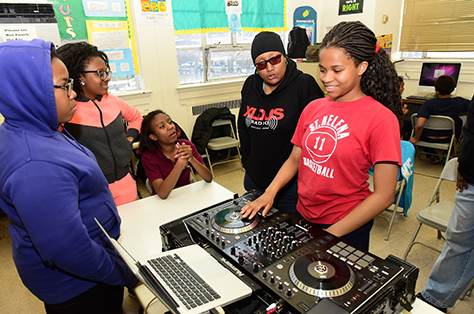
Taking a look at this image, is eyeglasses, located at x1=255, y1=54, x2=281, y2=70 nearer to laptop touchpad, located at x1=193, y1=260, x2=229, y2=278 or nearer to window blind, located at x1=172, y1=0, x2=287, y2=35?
laptop touchpad, located at x1=193, y1=260, x2=229, y2=278

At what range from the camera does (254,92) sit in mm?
1626

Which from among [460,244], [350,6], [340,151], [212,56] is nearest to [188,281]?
[340,151]

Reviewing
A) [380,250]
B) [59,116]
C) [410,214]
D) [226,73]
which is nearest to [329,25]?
[226,73]

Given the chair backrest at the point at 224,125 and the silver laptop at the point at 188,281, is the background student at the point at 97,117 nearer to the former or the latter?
the silver laptop at the point at 188,281

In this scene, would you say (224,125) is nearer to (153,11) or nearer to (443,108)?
(153,11)

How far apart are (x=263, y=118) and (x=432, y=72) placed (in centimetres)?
392

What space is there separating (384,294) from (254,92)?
1.18 m

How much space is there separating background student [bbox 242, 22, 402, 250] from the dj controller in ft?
0.38

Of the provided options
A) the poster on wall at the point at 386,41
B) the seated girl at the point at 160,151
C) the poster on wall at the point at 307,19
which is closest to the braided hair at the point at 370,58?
the seated girl at the point at 160,151

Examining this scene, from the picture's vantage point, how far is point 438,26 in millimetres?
4379

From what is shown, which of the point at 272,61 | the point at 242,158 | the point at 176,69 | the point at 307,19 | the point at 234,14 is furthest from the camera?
the point at 307,19

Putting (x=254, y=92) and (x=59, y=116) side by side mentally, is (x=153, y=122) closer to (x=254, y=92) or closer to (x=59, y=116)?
(x=254, y=92)

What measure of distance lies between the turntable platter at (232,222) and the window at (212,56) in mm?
3465

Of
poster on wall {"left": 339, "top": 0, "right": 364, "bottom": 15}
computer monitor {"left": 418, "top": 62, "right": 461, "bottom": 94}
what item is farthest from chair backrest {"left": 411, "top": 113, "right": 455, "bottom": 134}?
poster on wall {"left": 339, "top": 0, "right": 364, "bottom": 15}
